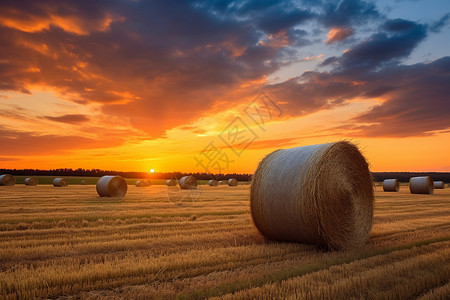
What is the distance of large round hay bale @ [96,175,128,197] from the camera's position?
22.0 m

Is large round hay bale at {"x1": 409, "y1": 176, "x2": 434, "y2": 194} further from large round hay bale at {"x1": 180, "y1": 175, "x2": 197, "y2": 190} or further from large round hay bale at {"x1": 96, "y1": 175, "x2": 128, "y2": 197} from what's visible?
large round hay bale at {"x1": 96, "y1": 175, "x2": 128, "y2": 197}

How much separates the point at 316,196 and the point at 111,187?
1702 centimetres

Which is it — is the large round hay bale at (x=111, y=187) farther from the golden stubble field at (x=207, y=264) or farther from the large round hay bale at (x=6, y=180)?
the large round hay bale at (x=6, y=180)

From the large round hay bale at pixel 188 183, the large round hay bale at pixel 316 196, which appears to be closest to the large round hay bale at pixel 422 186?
the large round hay bale at pixel 188 183

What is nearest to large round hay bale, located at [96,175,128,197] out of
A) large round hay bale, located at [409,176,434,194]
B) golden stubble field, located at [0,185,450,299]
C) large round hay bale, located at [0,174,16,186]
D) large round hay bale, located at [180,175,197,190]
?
A: large round hay bale, located at [180,175,197,190]

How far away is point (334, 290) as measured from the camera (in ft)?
15.2

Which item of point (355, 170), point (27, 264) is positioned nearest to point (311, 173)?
point (355, 170)

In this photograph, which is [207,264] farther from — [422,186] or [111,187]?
[422,186]

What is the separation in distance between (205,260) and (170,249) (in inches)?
46.7

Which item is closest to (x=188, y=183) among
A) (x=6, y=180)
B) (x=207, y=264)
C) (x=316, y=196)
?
(x=6, y=180)

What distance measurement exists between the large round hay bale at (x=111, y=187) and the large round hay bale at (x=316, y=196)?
49.8ft

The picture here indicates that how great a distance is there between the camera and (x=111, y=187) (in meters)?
22.1

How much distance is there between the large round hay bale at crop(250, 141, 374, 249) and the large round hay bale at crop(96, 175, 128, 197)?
15.2 meters

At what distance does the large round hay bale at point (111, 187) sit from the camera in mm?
21969
